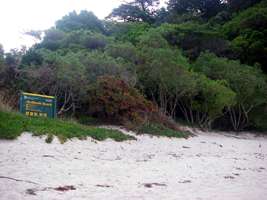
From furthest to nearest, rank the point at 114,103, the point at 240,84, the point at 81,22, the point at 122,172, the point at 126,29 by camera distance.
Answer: the point at 126,29 < the point at 81,22 < the point at 240,84 < the point at 114,103 < the point at 122,172

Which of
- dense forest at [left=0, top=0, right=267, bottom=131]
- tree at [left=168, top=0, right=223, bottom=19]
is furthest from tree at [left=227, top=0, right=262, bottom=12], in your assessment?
dense forest at [left=0, top=0, right=267, bottom=131]

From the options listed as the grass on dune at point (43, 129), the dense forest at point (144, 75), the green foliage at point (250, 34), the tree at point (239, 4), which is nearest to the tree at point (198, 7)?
the tree at point (239, 4)

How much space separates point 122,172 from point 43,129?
4272 millimetres

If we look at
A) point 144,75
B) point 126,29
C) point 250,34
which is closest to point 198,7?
point 250,34

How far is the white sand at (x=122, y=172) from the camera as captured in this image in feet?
25.1

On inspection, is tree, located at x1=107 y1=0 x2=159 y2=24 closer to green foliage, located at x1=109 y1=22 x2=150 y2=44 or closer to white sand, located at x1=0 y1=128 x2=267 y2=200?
green foliage, located at x1=109 y1=22 x2=150 y2=44

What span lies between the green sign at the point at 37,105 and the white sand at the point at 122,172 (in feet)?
10.2

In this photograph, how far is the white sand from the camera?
7.64m

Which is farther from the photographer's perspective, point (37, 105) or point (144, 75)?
point (144, 75)

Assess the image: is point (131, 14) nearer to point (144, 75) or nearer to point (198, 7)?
point (198, 7)

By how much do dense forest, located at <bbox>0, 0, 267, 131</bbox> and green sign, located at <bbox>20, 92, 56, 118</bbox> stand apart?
219cm

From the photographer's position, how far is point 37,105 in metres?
16.2

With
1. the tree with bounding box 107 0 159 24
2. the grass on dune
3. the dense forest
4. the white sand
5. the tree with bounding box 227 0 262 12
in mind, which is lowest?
the white sand

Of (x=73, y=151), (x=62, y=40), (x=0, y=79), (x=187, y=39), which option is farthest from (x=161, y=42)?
(x=73, y=151)
